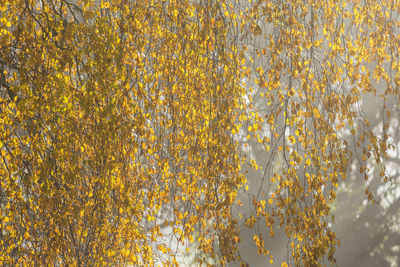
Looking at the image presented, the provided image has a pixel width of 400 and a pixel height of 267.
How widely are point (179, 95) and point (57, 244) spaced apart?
80 cm

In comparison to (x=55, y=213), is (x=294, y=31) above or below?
above

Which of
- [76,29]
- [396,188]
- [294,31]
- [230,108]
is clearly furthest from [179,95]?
[396,188]

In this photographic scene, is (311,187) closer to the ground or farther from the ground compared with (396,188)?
closer to the ground

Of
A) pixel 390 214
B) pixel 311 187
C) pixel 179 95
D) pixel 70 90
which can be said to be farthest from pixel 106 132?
pixel 390 214

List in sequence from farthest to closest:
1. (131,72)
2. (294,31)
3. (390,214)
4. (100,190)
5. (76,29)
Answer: (390,214), (294,31), (131,72), (100,190), (76,29)

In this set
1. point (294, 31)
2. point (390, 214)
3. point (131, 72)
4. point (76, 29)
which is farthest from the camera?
point (390, 214)

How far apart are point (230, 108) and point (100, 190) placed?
61 centimetres

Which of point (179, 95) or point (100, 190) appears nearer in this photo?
point (100, 190)

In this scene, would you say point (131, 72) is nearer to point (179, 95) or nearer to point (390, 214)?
point (179, 95)

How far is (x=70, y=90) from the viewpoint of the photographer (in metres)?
1.80

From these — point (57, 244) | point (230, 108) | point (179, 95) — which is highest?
point (179, 95)

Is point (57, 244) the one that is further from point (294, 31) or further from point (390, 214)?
point (390, 214)

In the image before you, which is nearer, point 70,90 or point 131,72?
point 70,90

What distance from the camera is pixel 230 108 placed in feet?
7.38
